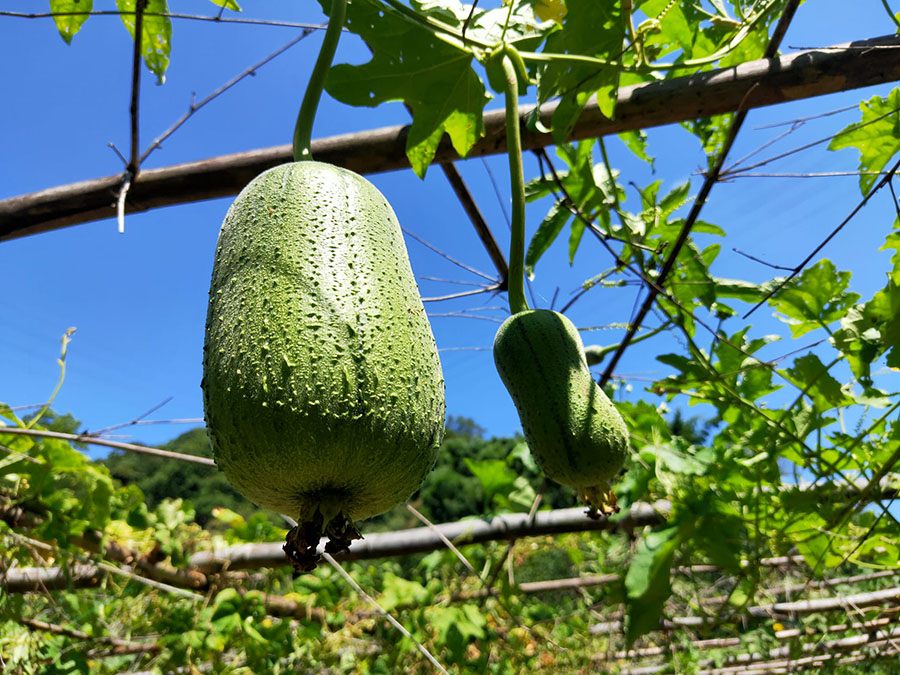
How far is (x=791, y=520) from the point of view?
2.39 metres

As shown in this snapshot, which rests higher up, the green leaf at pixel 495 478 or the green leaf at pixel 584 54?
the green leaf at pixel 584 54

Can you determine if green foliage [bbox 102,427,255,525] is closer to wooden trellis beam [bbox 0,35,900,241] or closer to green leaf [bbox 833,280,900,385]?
wooden trellis beam [bbox 0,35,900,241]

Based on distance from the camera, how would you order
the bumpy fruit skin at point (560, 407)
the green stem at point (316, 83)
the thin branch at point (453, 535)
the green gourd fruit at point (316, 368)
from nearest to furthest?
the green gourd fruit at point (316, 368)
the green stem at point (316, 83)
the bumpy fruit skin at point (560, 407)
the thin branch at point (453, 535)

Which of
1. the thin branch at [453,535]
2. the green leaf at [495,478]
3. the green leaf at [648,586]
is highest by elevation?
the green leaf at [495,478]

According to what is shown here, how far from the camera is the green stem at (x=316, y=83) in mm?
1204

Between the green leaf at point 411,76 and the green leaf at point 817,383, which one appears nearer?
the green leaf at point 411,76

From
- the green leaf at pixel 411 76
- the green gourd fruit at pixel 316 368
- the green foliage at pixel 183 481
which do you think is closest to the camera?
the green gourd fruit at pixel 316 368

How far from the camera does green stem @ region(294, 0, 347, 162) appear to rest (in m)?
1.20

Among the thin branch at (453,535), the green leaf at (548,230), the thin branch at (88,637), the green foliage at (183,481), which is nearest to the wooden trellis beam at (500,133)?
the green leaf at (548,230)

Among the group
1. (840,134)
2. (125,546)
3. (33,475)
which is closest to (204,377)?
(840,134)

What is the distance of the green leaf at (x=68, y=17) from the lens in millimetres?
1839

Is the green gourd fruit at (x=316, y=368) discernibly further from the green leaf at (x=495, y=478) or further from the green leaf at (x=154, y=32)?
the green leaf at (x=495, y=478)

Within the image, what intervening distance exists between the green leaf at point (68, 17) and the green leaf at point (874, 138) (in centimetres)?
230

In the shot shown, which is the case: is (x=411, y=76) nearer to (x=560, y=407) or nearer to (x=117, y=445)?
(x=560, y=407)
